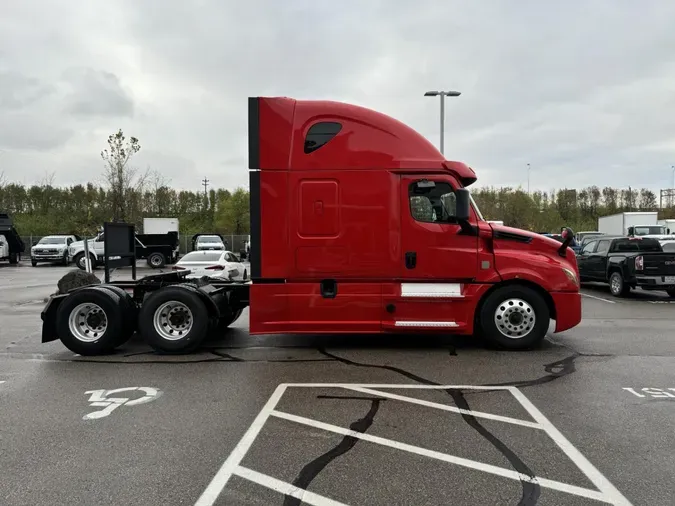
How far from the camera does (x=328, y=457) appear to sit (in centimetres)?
362

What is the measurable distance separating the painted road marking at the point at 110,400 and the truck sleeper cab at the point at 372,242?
1.89m

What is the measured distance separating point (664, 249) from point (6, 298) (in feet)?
59.9

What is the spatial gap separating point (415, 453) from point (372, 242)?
3.53m

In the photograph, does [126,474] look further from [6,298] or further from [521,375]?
[6,298]

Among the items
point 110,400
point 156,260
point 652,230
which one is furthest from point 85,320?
point 652,230

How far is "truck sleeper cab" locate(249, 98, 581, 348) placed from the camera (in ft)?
22.1

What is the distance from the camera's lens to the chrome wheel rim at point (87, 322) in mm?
6977

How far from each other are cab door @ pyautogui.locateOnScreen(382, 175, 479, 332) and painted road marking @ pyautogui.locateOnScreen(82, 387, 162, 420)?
3.20 m

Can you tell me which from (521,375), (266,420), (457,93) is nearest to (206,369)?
(266,420)

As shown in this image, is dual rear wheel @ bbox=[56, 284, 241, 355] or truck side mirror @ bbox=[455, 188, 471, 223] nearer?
truck side mirror @ bbox=[455, 188, 471, 223]

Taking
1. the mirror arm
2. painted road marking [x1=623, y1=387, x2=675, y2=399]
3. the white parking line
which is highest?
the mirror arm

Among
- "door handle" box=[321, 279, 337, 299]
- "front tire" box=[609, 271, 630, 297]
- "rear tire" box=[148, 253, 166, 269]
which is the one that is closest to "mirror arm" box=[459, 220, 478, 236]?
"door handle" box=[321, 279, 337, 299]

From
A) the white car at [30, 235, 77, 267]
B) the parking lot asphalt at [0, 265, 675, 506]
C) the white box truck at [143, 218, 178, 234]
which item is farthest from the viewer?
the white box truck at [143, 218, 178, 234]

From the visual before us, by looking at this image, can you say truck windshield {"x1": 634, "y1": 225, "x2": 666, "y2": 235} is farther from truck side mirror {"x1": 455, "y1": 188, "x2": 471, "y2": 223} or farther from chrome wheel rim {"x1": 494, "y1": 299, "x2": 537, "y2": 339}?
truck side mirror {"x1": 455, "y1": 188, "x2": 471, "y2": 223}
